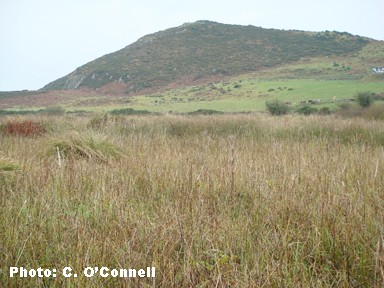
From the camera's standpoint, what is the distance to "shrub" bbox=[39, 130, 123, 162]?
4.92 m

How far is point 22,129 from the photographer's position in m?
8.51

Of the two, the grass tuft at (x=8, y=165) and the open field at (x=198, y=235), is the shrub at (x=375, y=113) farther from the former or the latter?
the grass tuft at (x=8, y=165)

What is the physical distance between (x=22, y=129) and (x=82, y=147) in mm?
4823

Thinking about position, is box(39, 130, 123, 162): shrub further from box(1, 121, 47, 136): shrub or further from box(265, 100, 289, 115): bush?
box(265, 100, 289, 115): bush

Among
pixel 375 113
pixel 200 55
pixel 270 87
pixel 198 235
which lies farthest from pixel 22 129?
pixel 200 55

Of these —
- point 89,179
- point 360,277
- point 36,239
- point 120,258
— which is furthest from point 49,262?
point 360,277

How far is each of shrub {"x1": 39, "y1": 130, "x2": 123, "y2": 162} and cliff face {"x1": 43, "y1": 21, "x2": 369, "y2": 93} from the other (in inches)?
2127

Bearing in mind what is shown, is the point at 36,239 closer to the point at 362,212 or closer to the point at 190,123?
the point at 362,212

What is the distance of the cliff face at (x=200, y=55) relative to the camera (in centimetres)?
6191

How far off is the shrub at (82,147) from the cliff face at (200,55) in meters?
54.0

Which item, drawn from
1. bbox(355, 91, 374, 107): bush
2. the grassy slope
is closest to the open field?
bbox(355, 91, 374, 107): bush

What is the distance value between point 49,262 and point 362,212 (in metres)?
2.56

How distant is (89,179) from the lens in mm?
3359

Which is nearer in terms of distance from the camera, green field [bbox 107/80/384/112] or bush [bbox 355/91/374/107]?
bush [bbox 355/91/374/107]
